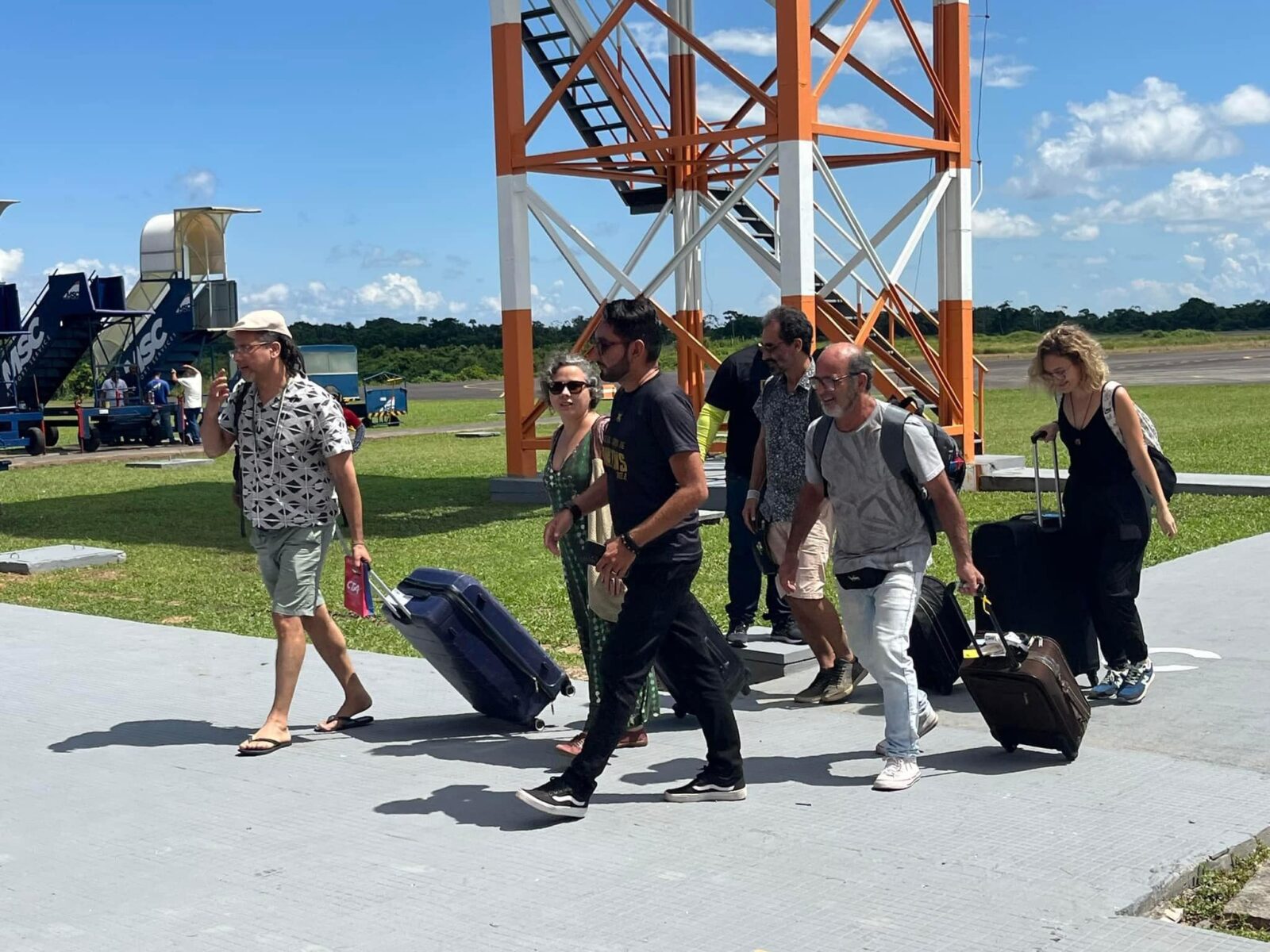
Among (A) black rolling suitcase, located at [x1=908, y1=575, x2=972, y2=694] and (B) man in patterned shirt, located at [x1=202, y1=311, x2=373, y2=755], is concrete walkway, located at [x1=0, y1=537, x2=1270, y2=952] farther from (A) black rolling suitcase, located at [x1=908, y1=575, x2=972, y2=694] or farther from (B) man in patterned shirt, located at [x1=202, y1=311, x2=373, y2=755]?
(B) man in patterned shirt, located at [x1=202, y1=311, x2=373, y2=755]

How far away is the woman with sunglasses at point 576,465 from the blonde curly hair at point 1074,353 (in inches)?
77.7

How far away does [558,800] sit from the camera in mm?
5371

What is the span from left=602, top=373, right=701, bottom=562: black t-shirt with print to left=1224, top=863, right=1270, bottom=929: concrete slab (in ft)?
6.76

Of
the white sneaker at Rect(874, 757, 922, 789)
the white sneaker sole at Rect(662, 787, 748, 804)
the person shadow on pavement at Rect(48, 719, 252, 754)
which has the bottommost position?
the person shadow on pavement at Rect(48, 719, 252, 754)

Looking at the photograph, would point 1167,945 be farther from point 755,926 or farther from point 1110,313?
point 1110,313

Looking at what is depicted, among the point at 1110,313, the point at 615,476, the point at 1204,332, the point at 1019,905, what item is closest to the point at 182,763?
the point at 615,476

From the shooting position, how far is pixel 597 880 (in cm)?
479

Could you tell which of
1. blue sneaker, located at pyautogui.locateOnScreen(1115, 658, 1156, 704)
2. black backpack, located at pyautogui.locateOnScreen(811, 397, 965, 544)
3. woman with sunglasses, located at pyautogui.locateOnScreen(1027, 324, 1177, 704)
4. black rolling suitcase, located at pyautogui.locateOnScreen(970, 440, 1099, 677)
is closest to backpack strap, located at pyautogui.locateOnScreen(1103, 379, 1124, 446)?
woman with sunglasses, located at pyautogui.locateOnScreen(1027, 324, 1177, 704)

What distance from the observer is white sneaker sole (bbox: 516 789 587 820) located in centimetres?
534

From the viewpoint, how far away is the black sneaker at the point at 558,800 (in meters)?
A: 5.34

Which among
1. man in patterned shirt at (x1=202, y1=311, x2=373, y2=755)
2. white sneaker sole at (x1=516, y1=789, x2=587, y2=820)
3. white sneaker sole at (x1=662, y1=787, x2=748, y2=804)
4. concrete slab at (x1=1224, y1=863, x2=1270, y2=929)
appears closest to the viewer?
concrete slab at (x1=1224, y1=863, x2=1270, y2=929)

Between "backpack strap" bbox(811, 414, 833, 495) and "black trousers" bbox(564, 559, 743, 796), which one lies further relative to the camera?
"backpack strap" bbox(811, 414, 833, 495)

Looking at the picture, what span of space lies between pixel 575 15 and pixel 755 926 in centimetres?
1441

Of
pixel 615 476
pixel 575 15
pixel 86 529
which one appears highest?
pixel 575 15
